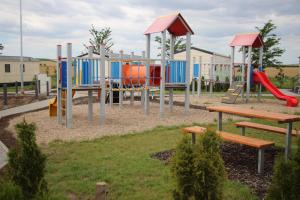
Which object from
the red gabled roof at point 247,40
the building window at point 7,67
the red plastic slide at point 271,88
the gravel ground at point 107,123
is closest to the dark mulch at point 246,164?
the gravel ground at point 107,123

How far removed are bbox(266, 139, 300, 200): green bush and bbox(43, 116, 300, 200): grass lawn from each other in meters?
1.11

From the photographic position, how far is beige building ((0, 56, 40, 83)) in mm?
31344

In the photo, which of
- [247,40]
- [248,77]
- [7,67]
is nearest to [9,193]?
[248,77]

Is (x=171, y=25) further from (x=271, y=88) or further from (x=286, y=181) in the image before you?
(x=286, y=181)

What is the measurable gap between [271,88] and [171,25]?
7350 millimetres

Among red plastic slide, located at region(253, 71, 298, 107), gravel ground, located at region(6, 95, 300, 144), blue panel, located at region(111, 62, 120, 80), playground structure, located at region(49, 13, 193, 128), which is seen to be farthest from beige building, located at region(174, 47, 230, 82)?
gravel ground, located at region(6, 95, 300, 144)

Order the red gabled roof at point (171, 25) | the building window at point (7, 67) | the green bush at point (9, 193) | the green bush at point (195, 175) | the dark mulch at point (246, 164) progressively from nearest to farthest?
the green bush at point (9, 193) < the green bush at point (195, 175) < the dark mulch at point (246, 164) < the red gabled roof at point (171, 25) < the building window at point (7, 67)

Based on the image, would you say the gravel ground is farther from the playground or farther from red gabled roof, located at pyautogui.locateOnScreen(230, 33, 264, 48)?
red gabled roof, located at pyautogui.locateOnScreen(230, 33, 264, 48)

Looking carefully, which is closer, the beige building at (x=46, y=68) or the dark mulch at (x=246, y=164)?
the dark mulch at (x=246, y=164)

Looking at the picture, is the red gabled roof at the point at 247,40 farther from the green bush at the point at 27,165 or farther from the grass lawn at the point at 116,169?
the green bush at the point at 27,165

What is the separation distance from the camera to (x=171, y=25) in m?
12.1

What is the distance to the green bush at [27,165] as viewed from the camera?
3.26m

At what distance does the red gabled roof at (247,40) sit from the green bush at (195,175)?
15434 millimetres

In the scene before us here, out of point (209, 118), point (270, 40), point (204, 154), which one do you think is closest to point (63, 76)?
point (209, 118)
